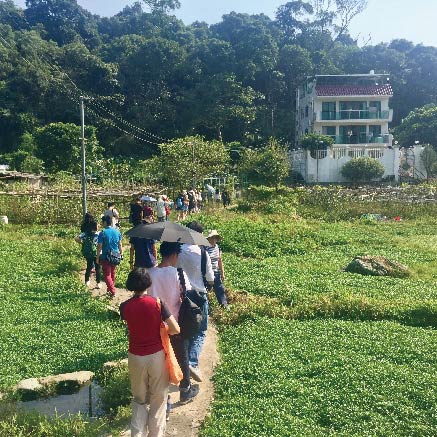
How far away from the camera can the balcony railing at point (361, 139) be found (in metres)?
44.7

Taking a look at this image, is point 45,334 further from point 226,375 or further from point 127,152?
point 127,152

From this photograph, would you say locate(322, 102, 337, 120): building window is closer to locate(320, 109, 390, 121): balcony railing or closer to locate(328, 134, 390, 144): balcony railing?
locate(320, 109, 390, 121): balcony railing

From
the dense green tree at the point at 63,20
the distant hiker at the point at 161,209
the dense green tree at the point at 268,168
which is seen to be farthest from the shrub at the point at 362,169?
the dense green tree at the point at 63,20

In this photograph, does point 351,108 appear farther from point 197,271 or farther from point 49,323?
point 197,271

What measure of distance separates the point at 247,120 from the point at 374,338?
40509 millimetres

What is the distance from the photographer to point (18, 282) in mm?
11430

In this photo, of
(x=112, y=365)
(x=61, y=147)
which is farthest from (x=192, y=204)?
(x=112, y=365)

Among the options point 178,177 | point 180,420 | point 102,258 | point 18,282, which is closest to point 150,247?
point 102,258

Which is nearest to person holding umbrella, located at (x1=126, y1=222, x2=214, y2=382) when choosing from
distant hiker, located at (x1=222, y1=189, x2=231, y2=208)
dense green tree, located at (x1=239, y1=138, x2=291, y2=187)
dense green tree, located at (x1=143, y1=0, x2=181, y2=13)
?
distant hiker, located at (x1=222, y1=189, x2=231, y2=208)

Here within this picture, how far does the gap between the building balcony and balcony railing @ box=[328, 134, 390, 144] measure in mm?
1528

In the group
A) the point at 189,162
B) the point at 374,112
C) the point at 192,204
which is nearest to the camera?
the point at 192,204

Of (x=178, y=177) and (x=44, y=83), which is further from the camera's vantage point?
(x=44, y=83)

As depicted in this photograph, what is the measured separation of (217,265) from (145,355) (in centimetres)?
420

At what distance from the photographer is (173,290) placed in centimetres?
543
